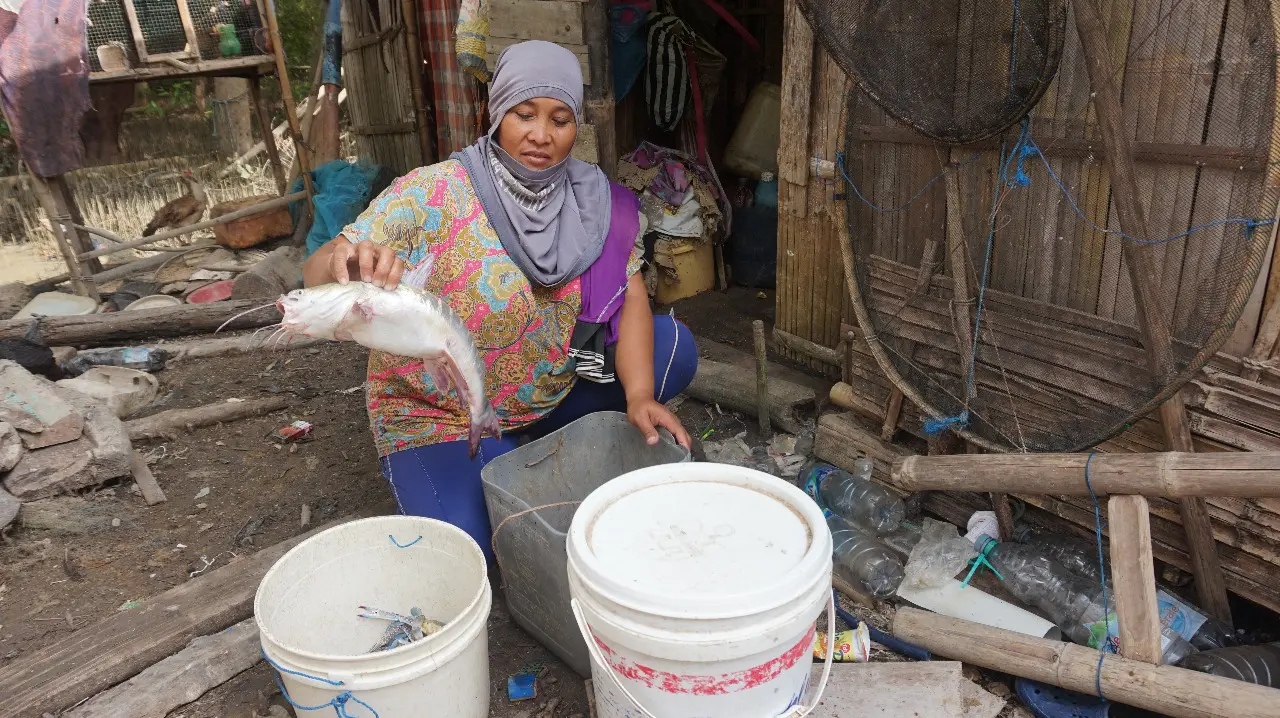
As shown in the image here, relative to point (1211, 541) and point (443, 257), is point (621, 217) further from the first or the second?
point (1211, 541)

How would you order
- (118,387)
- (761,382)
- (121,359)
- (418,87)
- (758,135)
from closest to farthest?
(761,382) < (118,387) < (121,359) < (758,135) < (418,87)

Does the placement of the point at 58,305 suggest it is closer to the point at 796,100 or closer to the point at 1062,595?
the point at 796,100

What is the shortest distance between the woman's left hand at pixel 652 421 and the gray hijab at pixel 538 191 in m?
0.58

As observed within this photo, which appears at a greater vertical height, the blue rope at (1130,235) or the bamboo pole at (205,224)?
the blue rope at (1130,235)

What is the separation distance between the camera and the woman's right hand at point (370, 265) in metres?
2.07

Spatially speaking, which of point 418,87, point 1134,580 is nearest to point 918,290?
point 1134,580

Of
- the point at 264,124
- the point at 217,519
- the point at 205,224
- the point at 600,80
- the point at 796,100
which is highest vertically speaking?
the point at 600,80

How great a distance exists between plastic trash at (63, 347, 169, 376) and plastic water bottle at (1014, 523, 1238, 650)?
5.27 metres

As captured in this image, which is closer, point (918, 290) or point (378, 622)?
point (378, 622)

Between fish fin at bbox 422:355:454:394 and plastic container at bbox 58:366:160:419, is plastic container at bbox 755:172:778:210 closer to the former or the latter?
fish fin at bbox 422:355:454:394

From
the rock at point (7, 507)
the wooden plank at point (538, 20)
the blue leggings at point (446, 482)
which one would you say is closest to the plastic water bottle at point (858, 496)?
the blue leggings at point (446, 482)

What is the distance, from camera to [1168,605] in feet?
8.33

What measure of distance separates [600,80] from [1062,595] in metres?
3.78

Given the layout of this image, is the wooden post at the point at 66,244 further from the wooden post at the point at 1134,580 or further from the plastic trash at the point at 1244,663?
the plastic trash at the point at 1244,663
